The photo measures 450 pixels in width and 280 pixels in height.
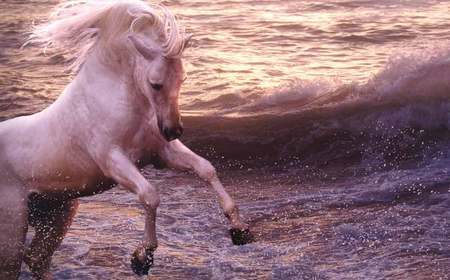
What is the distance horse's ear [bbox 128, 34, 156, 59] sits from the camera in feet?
16.6

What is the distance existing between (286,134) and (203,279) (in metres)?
5.15

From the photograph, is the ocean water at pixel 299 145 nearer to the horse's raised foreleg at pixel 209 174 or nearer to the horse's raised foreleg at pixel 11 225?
the horse's raised foreleg at pixel 11 225

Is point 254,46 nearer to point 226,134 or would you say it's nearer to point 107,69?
point 226,134

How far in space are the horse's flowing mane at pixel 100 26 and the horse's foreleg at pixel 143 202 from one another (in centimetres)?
67

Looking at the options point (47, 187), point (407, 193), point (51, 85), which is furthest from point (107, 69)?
point (51, 85)

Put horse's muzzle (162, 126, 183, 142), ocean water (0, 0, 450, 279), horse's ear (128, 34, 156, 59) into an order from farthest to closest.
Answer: ocean water (0, 0, 450, 279)
horse's ear (128, 34, 156, 59)
horse's muzzle (162, 126, 183, 142)

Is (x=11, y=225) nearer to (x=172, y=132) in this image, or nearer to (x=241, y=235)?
(x=172, y=132)

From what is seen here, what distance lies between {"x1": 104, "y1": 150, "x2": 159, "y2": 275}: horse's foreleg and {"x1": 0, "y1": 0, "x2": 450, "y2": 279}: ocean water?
4.69ft

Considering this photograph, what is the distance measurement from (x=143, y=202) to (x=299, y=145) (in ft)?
20.0

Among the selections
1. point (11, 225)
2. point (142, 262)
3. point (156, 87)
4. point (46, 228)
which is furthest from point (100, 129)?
point (46, 228)

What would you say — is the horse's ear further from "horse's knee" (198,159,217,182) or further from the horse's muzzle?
"horse's knee" (198,159,217,182)

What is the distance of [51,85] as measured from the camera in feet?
45.6

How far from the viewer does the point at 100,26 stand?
5.51 m

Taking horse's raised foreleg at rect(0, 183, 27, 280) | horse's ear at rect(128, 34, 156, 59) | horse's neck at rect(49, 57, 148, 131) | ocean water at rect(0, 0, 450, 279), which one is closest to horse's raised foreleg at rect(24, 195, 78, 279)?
horse's raised foreleg at rect(0, 183, 27, 280)
